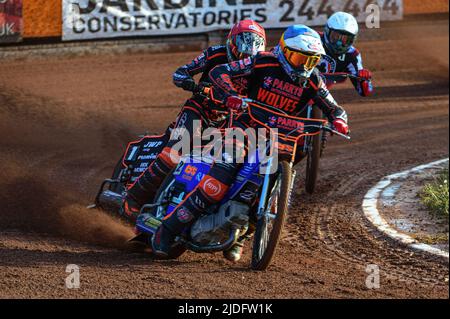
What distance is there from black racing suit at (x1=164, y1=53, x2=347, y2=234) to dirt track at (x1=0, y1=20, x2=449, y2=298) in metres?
0.49

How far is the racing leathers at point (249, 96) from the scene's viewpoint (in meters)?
7.16

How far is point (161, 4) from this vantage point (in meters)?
17.3

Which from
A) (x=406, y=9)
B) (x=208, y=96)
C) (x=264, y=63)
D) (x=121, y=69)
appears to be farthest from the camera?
(x=406, y=9)

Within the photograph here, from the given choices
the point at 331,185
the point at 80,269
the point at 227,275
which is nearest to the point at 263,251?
the point at 227,275

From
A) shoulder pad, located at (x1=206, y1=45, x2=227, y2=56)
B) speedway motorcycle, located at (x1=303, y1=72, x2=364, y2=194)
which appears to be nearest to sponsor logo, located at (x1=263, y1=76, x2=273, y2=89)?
shoulder pad, located at (x1=206, y1=45, x2=227, y2=56)

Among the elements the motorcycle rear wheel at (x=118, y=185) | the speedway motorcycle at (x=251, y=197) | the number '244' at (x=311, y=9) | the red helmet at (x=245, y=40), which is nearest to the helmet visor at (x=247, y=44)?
the red helmet at (x=245, y=40)

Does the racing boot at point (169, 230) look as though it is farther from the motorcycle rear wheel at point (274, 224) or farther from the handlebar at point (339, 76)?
the handlebar at point (339, 76)

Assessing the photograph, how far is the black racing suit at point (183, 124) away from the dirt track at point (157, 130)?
49cm

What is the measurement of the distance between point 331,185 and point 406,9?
930cm

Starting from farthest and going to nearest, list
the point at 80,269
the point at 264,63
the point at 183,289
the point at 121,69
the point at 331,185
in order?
the point at 121,69 → the point at 331,185 → the point at 264,63 → the point at 80,269 → the point at 183,289

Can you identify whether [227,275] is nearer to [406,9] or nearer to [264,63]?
[264,63]

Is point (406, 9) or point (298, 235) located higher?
point (406, 9)

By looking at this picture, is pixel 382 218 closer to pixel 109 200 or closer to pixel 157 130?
pixel 109 200

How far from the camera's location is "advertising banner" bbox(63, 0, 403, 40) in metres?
17.0
